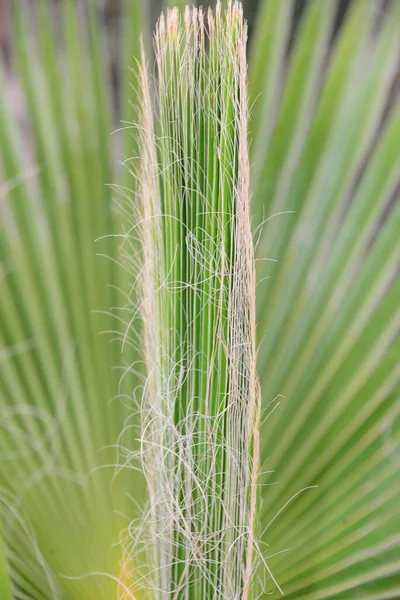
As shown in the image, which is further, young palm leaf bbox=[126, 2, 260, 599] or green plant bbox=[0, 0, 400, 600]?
green plant bbox=[0, 0, 400, 600]

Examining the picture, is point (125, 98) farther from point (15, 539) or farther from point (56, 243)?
point (15, 539)

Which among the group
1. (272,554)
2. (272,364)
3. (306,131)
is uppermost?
(306,131)

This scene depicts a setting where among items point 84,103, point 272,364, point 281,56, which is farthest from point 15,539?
point 281,56

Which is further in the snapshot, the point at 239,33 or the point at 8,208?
the point at 8,208

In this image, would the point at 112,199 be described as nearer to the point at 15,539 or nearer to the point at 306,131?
the point at 306,131

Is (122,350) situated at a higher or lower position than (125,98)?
lower

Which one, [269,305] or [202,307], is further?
[269,305]

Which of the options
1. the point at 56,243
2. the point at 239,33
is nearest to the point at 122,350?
the point at 56,243
